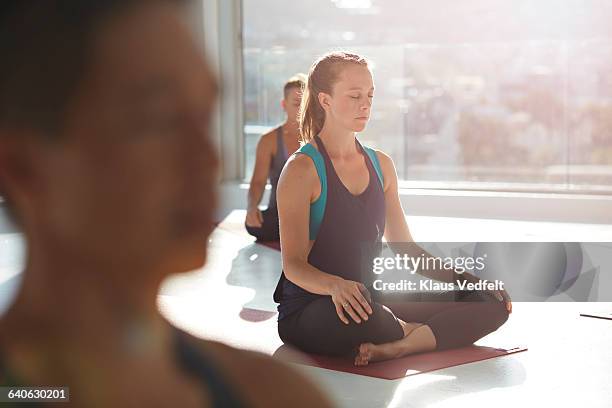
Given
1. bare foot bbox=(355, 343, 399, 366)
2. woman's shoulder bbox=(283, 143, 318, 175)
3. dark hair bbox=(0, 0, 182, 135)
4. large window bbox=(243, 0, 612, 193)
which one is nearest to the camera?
dark hair bbox=(0, 0, 182, 135)

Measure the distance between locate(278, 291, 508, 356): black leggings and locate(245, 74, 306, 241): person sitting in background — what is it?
246cm

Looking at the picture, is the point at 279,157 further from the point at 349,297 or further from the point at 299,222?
the point at 349,297

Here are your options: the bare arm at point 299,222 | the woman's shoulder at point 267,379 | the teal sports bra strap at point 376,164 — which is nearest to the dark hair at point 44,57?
the woman's shoulder at point 267,379

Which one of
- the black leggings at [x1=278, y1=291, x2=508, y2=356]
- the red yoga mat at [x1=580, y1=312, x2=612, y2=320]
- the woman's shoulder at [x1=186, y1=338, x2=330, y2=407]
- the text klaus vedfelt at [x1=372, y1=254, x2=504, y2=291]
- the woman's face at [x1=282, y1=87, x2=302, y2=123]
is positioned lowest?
the red yoga mat at [x1=580, y1=312, x2=612, y2=320]

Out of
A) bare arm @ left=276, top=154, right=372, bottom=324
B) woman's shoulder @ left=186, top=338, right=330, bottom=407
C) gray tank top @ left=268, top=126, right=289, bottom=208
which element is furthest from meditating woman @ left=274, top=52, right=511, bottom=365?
gray tank top @ left=268, top=126, right=289, bottom=208

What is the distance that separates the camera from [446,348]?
12.2 feet

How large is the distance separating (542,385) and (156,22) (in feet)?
10.2

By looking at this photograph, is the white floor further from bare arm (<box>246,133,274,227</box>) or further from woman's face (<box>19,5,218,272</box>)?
woman's face (<box>19,5,218,272</box>)

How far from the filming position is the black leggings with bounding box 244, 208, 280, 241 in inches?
262

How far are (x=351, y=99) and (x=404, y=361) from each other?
95cm

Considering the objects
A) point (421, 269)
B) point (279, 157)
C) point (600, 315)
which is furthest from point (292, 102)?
point (421, 269)

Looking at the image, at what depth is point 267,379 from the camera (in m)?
0.45

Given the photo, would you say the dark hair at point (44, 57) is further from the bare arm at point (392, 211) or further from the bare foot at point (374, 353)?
the bare foot at point (374, 353)

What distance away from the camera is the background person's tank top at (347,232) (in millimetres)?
3271
